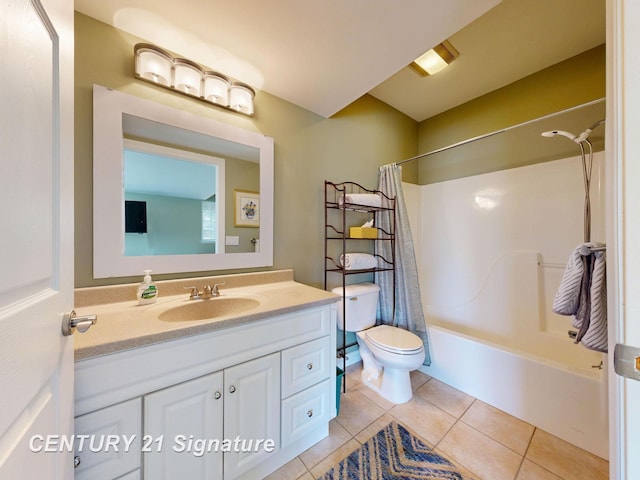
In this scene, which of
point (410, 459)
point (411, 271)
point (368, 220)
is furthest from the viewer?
point (368, 220)

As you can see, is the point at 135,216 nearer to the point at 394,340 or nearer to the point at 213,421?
the point at 213,421

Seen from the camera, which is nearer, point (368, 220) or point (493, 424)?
point (493, 424)

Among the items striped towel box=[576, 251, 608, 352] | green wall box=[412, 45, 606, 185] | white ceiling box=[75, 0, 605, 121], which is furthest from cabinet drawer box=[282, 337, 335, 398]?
green wall box=[412, 45, 606, 185]

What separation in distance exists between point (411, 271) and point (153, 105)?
2.09 meters

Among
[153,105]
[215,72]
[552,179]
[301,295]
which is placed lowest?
[301,295]

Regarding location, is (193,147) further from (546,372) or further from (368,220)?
(546,372)

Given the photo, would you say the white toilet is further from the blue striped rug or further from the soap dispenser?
the soap dispenser

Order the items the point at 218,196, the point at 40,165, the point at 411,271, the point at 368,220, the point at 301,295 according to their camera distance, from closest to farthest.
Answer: the point at 40,165 → the point at 301,295 → the point at 218,196 → the point at 411,271 → the point at 368,220

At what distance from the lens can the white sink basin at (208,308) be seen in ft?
3.78

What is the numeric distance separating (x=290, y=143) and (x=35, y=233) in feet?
4.94

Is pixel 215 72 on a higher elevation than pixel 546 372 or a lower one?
higher

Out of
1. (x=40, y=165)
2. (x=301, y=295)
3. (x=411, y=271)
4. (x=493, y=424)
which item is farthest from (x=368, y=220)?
(x=40, y=165)

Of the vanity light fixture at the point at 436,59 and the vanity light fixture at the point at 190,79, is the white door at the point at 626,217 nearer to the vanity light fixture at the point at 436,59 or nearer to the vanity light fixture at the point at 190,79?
the vanity light fixture at the point at 436,59

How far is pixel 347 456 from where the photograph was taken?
1.23m
